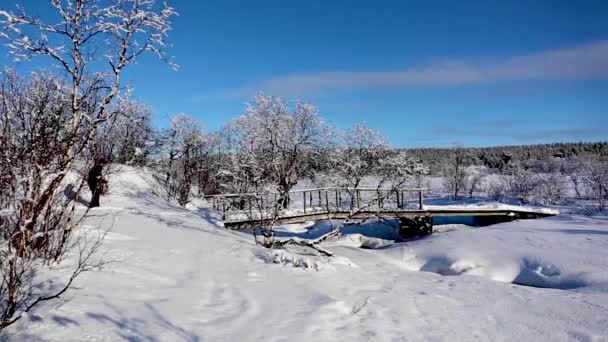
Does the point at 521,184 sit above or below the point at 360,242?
above

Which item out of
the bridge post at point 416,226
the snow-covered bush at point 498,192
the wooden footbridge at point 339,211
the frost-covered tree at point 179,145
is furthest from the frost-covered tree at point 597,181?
the frost-covered tree at point 179,145

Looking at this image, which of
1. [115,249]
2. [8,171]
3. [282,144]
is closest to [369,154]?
[282,144]

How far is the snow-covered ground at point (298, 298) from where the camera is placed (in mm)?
4137

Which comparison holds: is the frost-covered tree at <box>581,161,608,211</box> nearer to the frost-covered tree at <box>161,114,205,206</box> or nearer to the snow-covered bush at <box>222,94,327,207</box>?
the snow-covered bush at <box>222,94,327,207</box>

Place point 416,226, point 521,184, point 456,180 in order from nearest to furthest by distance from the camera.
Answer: point 416,226 < point 521,184 < point 456,180

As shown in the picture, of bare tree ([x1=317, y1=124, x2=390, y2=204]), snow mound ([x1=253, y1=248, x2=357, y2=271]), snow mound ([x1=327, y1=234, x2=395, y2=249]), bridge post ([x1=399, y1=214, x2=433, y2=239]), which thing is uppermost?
bare tree ([x1=317, y1=124, x2=390, y2=204])

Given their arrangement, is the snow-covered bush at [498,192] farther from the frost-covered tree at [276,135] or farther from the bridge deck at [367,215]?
the frost-covered tree at [276,135]

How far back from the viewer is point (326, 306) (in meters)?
5.52

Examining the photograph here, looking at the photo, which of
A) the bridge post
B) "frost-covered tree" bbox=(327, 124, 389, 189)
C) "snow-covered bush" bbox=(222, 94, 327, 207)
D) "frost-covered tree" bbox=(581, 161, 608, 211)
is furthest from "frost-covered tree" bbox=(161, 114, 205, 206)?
"frost-covered tree" bbox=(581, 161, 608, 211)

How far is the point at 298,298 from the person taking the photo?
591 centimetres

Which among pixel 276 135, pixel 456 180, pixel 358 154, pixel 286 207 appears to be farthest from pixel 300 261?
pixel 456 180

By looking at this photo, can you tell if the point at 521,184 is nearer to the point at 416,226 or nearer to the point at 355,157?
the point at 355,157

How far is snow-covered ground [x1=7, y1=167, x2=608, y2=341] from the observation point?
13.6 feet

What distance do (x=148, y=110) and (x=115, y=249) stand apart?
89.2 ft
